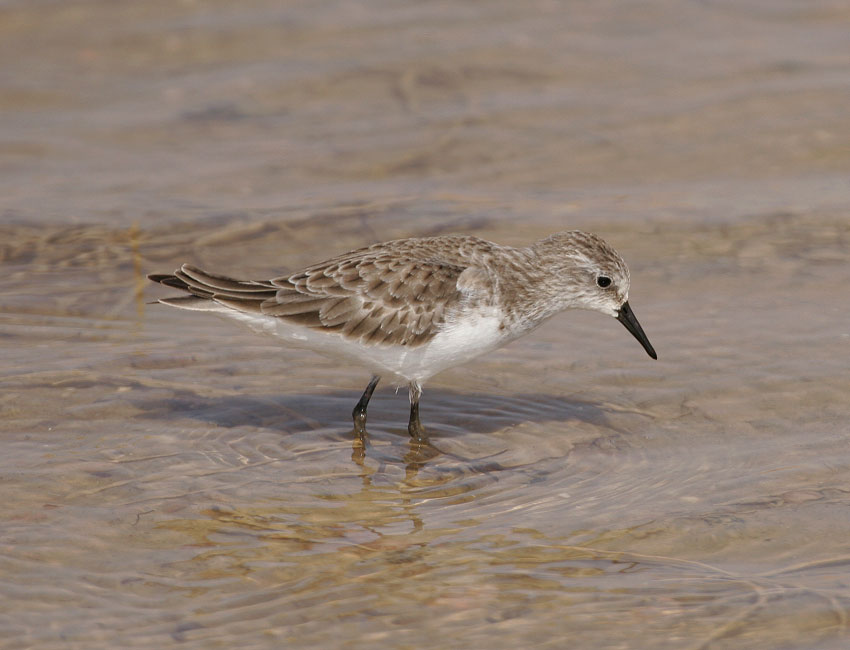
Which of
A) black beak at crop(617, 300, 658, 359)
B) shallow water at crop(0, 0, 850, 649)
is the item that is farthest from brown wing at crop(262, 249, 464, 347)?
black beak at crop(617, 300, 658, 359)

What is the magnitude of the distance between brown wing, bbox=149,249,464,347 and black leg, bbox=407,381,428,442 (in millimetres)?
390

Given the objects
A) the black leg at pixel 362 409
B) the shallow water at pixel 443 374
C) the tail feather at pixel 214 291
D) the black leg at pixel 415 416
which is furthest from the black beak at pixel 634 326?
the tail feather at pixel 214 291

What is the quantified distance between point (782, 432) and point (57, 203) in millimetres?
7042

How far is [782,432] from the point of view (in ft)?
26.0

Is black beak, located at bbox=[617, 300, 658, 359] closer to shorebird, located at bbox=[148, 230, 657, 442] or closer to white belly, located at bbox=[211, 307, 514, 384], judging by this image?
shorebird, located at bbox=[148, 230, 657, 442]

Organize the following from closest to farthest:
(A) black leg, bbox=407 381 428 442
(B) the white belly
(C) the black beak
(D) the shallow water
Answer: (D) the shallow water
(B) the white belly
(A) black leg, bbox=407 381 428 442
(C) the black beak

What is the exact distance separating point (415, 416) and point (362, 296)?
2.87 feet

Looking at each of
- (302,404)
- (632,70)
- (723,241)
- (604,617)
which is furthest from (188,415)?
(632,70)

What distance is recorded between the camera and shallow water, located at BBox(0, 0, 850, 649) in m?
6.14

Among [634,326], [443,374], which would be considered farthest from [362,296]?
[634,326]

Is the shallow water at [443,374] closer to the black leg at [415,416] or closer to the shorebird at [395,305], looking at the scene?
the black leg at [415,416]

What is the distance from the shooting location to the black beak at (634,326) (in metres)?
8.45

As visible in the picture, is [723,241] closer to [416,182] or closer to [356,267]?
[416,182]

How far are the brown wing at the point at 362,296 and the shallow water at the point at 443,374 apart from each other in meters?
0.78
